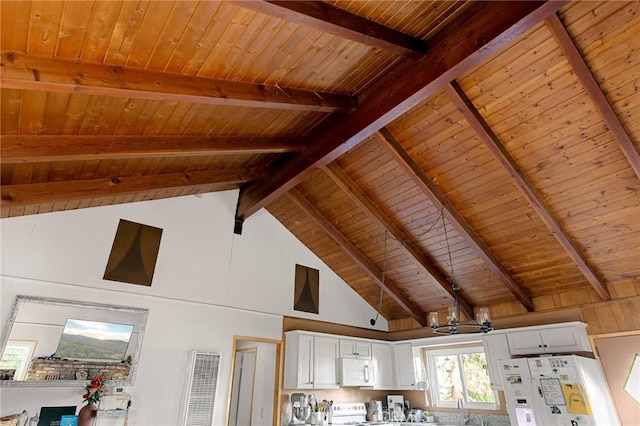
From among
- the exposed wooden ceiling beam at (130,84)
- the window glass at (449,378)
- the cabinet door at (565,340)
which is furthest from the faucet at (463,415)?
the exposed wooden ceiling beam at (130,84)

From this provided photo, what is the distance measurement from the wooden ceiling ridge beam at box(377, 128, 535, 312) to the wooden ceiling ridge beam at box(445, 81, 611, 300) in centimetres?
94

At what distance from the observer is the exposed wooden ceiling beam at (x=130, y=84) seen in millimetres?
2398

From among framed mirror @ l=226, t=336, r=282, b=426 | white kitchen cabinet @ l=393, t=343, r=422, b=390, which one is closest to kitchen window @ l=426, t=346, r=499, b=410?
white kitchen cabinet @ l=393, t=343, r=422, b=390

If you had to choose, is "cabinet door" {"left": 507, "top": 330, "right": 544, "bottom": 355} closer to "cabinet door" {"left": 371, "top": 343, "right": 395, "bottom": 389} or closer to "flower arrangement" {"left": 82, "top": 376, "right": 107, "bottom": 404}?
"cabinet door" {"left": 371, "top": 343, "right": 395, "bottom": 389}

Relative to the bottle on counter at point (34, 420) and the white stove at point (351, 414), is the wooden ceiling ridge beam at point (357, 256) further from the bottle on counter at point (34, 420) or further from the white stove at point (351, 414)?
the bottle on counter at point (34, 420)

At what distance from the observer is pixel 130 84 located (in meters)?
2.75

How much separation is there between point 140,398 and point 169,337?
0.77m

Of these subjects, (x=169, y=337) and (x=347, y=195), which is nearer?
(x=169, y=337)

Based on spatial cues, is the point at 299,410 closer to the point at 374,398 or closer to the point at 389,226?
the point at 374,398

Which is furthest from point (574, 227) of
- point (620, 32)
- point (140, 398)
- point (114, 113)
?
point (140, 398)

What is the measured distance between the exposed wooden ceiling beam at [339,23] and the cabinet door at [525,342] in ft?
14.7

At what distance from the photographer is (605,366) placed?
504 cm

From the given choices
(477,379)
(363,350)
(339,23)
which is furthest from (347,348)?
(339,23)

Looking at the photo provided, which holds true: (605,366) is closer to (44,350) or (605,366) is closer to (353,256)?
(353,256)
